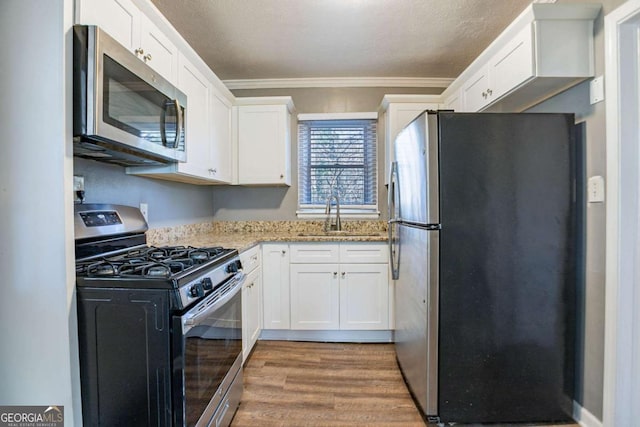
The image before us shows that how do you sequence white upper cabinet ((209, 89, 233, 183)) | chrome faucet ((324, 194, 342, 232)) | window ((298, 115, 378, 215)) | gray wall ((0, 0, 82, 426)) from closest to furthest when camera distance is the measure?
1. gray wall ((0, 0, 82, 426))
2. white upper cabinet ((209, 89, 233, 183))
3. chrome faucet ((324, 194, 342, 232))
4. window ((298, 115, 378, 215))

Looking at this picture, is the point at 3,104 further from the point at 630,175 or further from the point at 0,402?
the point at 630,175

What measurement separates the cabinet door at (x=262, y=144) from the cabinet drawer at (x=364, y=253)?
3.02 feet

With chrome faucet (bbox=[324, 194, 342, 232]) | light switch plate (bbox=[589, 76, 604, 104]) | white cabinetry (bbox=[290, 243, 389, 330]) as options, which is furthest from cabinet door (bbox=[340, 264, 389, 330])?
light switch plate (bbox=[589, 76, 604, 104])

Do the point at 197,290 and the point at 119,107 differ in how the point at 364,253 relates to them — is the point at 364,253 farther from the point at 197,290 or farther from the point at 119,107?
the point at 119,107

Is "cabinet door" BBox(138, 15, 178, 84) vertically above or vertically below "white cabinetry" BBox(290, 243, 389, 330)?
above

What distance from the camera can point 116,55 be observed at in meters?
1.14

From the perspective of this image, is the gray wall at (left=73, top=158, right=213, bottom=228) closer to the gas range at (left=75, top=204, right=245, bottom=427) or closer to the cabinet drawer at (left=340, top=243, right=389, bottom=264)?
Result: the gas range at (left=75, top=204, right=245, bottom=427)

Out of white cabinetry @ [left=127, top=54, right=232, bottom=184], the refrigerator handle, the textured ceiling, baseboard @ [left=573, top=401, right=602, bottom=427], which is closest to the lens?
baseboard @ [left=573, top=401, right=602, bottom=427]

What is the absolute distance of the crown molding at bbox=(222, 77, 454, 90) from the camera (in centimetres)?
304

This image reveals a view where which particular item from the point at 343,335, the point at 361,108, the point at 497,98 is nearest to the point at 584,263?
the point at 497,98

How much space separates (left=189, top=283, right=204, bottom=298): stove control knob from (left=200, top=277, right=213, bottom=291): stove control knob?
0.9 inches

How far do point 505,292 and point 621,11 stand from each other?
1424 mm

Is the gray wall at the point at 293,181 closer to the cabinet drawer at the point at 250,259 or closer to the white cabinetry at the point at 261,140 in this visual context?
the white cabinetry at the point at 261,140

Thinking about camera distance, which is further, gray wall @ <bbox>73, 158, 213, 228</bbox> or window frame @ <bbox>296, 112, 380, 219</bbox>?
window frame @ <bbox>296, 112, 380, 219</bbox>
